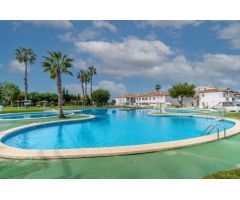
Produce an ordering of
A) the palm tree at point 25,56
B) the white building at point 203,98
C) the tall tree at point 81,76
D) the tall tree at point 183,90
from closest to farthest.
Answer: the palm tree at point 25,56, the white building at point 203,98, the tall tree at point 183,90, the tall tree at point 81,76

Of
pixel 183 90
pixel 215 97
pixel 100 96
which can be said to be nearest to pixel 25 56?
pixel 100 96

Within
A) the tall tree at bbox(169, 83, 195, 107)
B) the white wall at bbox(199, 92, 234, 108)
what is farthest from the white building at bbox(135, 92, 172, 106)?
the white wall at bbox(199, 92, 234, 108)

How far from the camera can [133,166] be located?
255 inches

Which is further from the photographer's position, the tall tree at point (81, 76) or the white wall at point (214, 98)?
the tall tree at point (81, 76)

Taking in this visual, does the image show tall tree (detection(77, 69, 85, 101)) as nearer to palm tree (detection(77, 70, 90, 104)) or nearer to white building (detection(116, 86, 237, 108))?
palm tree (detection(77, 70, 90, 104))

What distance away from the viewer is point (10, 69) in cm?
3784

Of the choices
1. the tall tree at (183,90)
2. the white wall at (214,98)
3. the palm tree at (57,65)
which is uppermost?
the palm tree at (57,65)

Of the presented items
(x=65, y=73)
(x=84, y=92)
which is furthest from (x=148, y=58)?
(x=84, y=92)

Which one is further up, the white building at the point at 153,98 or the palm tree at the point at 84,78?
the palm tree at the point at 84,78

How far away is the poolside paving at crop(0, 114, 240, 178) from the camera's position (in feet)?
19.2

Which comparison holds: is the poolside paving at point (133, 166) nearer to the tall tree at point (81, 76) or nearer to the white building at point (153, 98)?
the white building at point (153, 98)

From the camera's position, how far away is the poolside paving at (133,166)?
19.2 feet

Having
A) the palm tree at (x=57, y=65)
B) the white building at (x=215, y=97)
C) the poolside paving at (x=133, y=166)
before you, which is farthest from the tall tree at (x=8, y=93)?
the poolside paving at (x=133, y=166)
